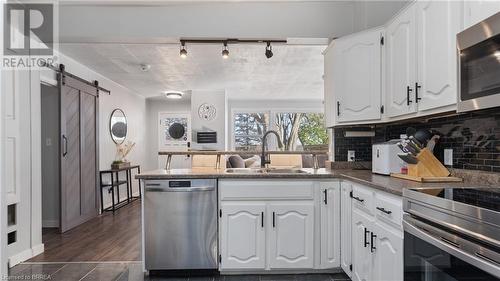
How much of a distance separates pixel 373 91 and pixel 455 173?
86 centimetres

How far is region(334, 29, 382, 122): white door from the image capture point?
251cm

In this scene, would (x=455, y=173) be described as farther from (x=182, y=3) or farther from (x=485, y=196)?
(x=182, y=3)

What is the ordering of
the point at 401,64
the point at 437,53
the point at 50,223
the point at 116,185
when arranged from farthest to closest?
the point at 116,185
the point at 50,223
the point at 401,64
the point at 437,53

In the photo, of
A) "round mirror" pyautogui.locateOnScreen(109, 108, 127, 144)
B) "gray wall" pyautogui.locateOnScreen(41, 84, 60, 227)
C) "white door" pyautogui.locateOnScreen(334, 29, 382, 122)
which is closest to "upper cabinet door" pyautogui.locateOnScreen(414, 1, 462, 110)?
"white door" pyautogui.locateOnScreen(334, 29, 382, 122)

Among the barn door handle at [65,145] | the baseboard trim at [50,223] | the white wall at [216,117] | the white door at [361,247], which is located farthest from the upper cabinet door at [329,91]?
the white wall at [216,117]

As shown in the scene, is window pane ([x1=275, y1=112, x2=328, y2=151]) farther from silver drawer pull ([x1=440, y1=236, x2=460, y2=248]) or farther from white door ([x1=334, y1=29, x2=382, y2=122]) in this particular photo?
silver drawer pull ([x1=440, y1=236, x2=460, y2=248])

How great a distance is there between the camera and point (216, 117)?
6.89 meters

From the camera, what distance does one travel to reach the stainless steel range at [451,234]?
3.24 feet

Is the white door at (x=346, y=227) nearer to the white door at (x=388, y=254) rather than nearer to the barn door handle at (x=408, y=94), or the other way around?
the white door at (x=388, y=254)

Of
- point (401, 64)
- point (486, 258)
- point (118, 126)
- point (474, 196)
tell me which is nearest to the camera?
point (486, 258)

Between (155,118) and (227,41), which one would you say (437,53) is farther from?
(155,118)

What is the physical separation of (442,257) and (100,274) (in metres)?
2.60

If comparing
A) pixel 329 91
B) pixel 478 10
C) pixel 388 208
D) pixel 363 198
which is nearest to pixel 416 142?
pixel 363 198

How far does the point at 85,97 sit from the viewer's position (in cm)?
465
